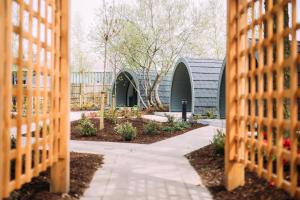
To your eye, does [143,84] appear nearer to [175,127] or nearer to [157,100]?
[157,100]

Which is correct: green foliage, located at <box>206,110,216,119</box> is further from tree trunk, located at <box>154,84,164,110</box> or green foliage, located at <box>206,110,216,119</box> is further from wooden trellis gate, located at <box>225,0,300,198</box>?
wooden trellis gate, located at <box>225,0,300,198</box>

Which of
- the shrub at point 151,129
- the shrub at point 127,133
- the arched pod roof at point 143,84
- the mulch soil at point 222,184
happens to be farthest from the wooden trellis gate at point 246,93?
the arched pod roof at point 143,84

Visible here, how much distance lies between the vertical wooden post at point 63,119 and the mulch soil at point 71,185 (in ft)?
0.42

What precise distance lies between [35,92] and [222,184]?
2507 millimetres

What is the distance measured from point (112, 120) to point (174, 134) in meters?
2.95

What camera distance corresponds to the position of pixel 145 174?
192 inches

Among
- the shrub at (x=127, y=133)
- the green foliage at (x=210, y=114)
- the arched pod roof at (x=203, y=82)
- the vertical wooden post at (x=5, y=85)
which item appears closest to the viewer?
the vertical wooden post at (x=5, y=85)

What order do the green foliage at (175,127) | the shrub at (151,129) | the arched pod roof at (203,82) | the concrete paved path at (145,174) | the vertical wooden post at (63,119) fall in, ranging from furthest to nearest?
the arched pod roof at (203,82)
the green foliage at (175,127)
the shrub at (151,129)
the concrete paved path at (145,174)
the vertical wooden post at (63,119)

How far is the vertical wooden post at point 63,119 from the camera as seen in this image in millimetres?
3783

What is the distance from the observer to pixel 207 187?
429cm

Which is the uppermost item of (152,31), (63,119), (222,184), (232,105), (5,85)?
(152,31)

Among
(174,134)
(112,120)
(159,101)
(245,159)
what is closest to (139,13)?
(159,101)

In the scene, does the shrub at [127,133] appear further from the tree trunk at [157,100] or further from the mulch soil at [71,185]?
the tree trunk at [157,100]

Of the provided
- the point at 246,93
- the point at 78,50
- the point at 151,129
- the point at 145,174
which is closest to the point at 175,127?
the point at 151,129
